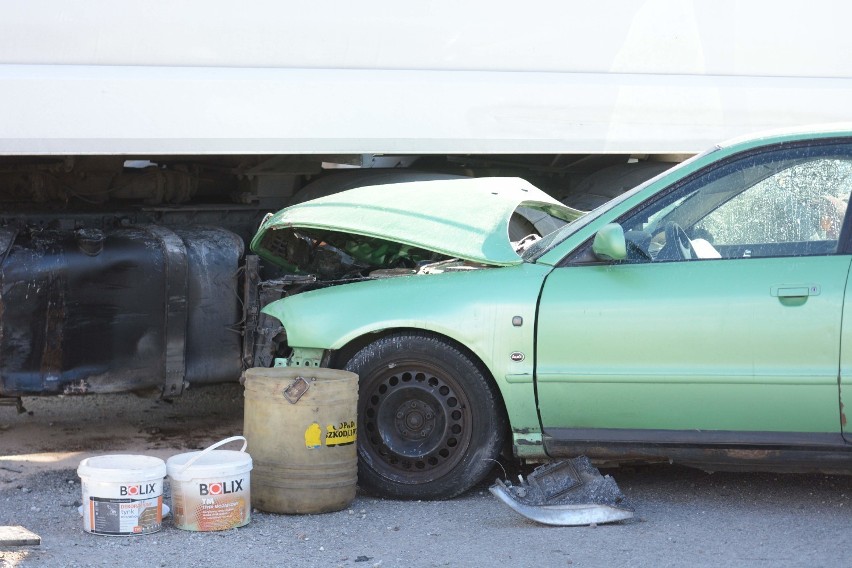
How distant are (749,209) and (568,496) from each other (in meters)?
1.32

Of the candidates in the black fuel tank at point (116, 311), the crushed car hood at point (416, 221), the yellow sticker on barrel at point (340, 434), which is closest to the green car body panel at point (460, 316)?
the crushed car hood at point (416, 221)

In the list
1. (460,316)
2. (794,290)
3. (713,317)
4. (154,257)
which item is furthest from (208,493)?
(794,290)

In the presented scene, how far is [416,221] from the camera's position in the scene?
5043 mm

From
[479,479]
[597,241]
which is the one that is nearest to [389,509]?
[479,479]

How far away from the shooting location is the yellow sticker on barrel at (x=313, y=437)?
4566mm

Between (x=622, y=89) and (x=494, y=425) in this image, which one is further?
(x=622, y=89)

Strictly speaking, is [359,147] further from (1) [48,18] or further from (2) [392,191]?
(1) [48,18]

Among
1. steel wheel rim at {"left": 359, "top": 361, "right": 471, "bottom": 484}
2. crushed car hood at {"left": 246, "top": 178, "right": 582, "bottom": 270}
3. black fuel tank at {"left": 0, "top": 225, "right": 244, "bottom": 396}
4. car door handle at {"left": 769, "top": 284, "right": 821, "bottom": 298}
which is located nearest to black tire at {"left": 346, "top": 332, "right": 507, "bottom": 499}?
steel wheel rim at {"left": 359, "top": 361, "right": 471, "bottom": 484}

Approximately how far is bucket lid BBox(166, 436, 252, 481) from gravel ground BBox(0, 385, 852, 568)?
0.22 meters

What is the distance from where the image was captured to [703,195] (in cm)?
466

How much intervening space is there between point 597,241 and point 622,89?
6.27 ft

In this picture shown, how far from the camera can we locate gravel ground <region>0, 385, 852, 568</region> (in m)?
4.08

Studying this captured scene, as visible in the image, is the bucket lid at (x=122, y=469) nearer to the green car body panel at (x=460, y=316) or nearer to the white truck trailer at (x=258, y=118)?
the green car body panel at (x=460, y=316)

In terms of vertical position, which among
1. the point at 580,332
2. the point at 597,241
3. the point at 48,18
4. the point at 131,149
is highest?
the point at 48,18
